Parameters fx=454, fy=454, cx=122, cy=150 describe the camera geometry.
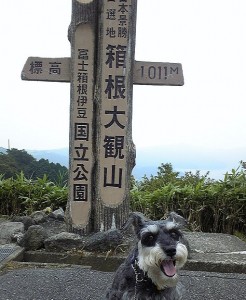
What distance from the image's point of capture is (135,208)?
842cm

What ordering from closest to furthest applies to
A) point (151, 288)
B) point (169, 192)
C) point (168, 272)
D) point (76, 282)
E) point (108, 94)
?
1. point (168, 272)
2. point (151, 288)
3. point (76, 282)
4. point (108, 94)
5. point (169, 192)

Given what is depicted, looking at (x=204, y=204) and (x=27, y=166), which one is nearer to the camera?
(x=204, y=204)

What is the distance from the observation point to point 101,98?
6.36 meters

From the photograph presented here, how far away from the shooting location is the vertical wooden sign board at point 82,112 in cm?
642

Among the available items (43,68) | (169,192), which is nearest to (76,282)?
(43,68)

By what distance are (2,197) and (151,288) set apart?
6206mm

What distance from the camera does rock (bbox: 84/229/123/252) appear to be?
19.2 feet

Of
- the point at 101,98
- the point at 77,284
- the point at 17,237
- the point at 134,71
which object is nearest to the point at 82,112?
the point at 101,98

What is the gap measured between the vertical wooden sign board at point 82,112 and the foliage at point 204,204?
2.11 m

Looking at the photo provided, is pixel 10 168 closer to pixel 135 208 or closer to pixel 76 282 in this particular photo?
pixel 135 208

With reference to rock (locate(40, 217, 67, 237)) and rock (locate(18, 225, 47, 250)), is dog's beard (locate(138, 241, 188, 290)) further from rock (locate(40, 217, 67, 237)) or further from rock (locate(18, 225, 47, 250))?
rock (locate(40, 217, 67, 237))

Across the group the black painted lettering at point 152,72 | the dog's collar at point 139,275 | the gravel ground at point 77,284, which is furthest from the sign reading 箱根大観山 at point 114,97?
the dog's collar at point 139,275

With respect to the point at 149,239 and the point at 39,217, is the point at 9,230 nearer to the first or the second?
the point at 39,217

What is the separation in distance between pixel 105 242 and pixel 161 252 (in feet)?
9.48
